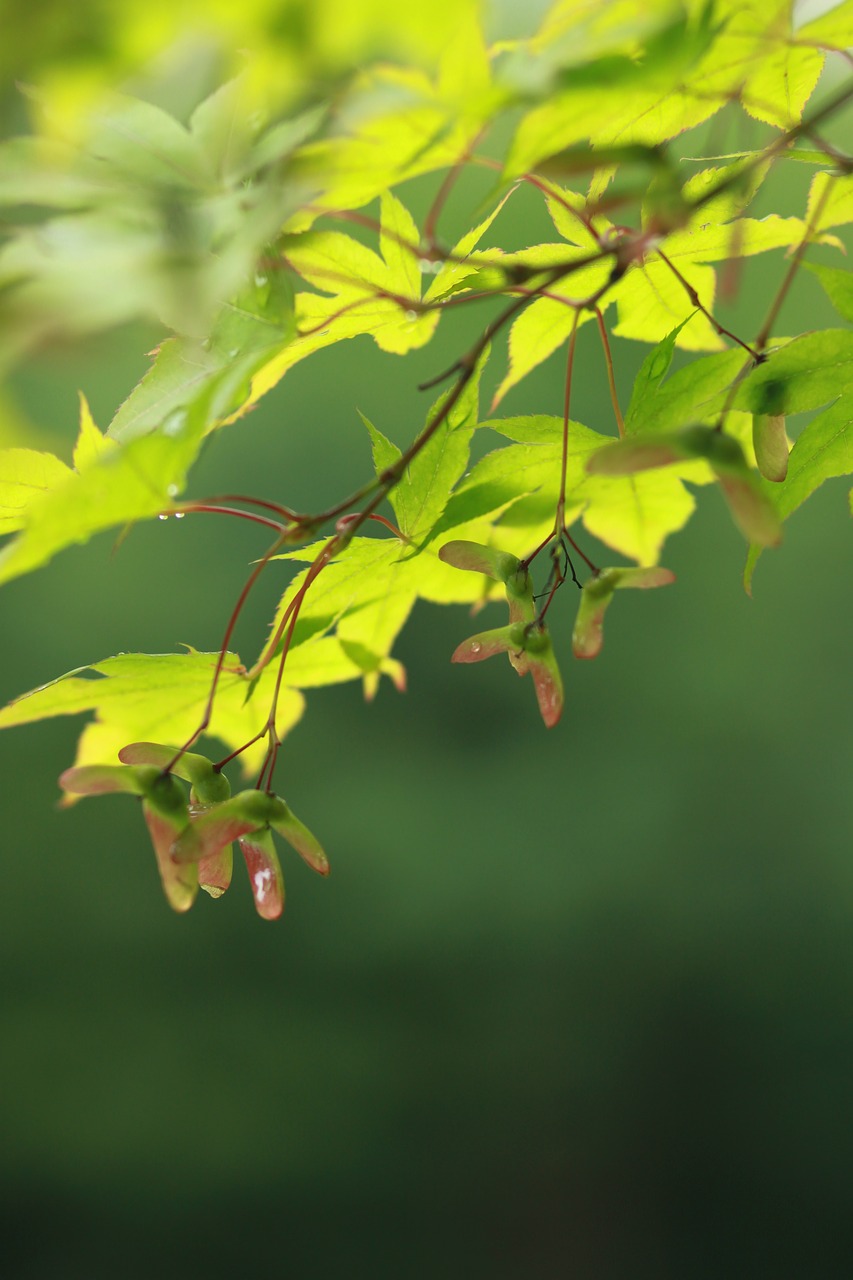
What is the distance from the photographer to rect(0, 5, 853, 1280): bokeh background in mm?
3002

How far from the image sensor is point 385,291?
464 millimetres

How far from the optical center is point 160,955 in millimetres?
3135

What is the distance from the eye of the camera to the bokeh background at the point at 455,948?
9.85ft

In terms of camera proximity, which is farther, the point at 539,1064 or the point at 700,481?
the point at 539,1064

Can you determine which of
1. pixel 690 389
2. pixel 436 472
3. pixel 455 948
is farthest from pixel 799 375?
pixel 455 948

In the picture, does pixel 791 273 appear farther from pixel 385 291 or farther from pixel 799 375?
pixel 385 291

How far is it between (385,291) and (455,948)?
2.98 metres

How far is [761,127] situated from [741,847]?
3.01 meters

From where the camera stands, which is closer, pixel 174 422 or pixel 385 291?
pixel 174 422

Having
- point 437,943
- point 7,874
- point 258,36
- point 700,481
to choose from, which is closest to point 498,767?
point 437,943

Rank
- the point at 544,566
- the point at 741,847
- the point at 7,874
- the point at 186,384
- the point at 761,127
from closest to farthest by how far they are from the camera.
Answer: the point at 186,384 < the point at 761,127 < the point at 544,566 < the point at 7,874 < the point at 741,847

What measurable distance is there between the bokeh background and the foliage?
7.85ft

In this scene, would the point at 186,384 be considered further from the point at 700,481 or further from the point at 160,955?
the point at 160,955

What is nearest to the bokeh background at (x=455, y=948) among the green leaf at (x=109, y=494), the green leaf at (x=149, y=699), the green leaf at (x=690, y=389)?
the green leaf at (x=149, y=699)
